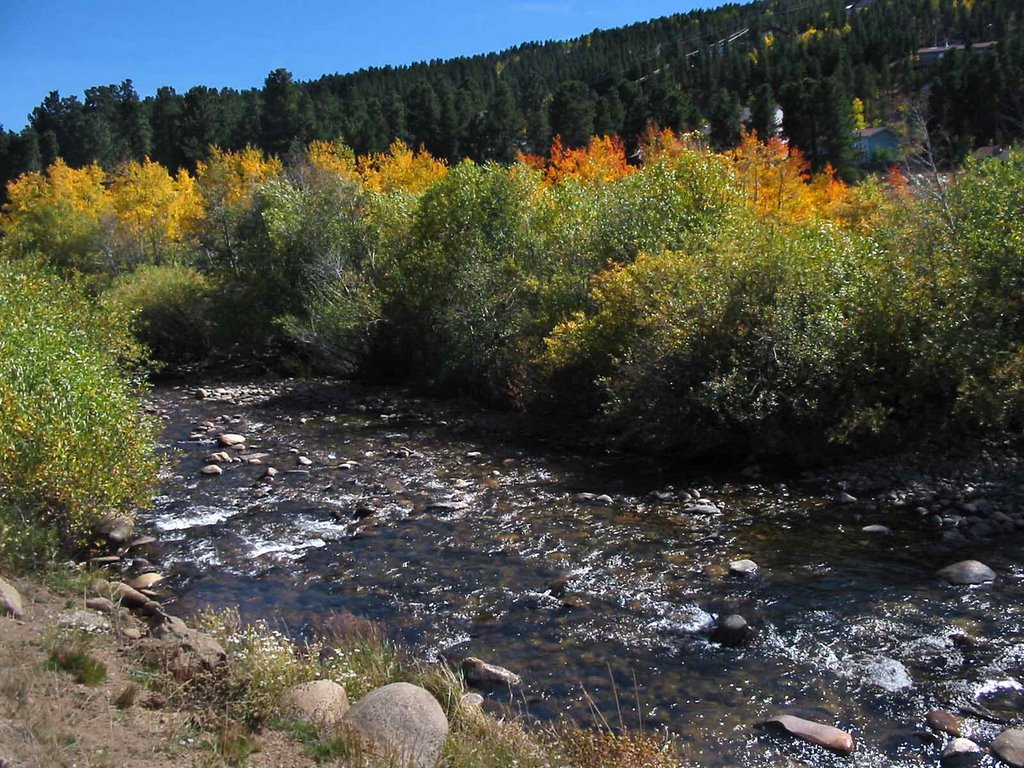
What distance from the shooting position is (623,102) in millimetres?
86562

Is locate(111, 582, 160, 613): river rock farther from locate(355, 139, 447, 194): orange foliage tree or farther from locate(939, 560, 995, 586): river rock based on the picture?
locate(355, 139, 447, 194): orange foliage tree

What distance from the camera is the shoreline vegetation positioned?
444 inches

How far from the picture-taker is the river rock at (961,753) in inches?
281

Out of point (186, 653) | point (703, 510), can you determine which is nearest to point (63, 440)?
point (186, 653)

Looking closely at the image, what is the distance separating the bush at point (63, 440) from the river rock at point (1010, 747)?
10.4 metres

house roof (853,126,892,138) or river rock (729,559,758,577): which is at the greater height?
house roof (853,126,892,138)

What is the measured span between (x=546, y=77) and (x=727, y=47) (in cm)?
3059

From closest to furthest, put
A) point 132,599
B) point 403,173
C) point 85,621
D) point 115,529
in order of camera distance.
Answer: point 85,621 < point 132,599 < point 115,529 < point 403,173

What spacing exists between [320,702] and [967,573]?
327 inches

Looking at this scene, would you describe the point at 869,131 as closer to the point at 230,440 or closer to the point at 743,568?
the point at 230,440

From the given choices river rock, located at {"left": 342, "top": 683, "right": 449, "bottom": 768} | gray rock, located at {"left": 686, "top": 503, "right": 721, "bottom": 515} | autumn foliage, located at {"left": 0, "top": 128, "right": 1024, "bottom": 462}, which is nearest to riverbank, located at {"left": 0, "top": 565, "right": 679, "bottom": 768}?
river rock, located at {"left": 342, "top": 683, "right": 449, "bottom": 768}

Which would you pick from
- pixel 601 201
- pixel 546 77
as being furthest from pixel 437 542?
pixel 546 77

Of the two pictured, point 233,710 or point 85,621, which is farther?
point 85,621

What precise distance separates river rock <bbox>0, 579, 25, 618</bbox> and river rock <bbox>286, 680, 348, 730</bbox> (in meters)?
3.11
